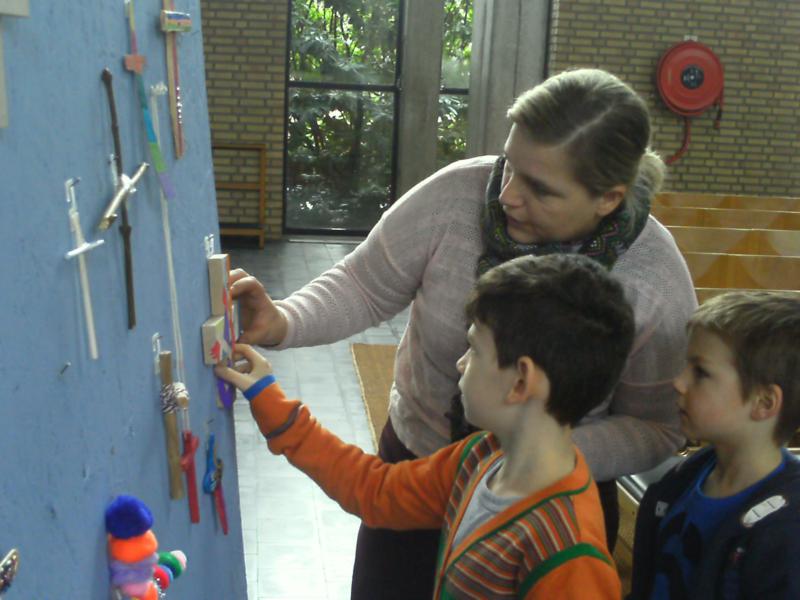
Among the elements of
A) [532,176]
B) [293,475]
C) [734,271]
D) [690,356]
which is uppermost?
[532,176]

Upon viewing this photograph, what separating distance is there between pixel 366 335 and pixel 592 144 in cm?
603

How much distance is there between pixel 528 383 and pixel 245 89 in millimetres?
9942

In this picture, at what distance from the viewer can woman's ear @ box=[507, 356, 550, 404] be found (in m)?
1.57

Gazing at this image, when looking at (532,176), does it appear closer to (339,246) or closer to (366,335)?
(366,335)

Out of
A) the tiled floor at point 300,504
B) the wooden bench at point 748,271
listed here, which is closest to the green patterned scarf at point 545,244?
the tiled floor at point 300,504

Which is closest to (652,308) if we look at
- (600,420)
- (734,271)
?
(600,420)

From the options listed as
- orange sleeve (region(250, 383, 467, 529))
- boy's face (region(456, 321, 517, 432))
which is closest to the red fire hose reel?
orange sleeve (region(250, 383, 467, 529))

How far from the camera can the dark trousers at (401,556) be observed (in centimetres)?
212

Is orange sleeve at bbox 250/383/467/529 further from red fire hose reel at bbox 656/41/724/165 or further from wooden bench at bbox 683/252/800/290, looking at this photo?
red fire hose reel at bbox 656/41/724/165

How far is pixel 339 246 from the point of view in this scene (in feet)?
37.6

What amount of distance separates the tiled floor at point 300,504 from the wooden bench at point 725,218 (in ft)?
9.38

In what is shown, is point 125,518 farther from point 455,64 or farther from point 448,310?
point 455,64

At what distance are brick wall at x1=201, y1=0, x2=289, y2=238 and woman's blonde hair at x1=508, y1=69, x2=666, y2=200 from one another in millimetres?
9364

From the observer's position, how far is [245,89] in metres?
11.0
